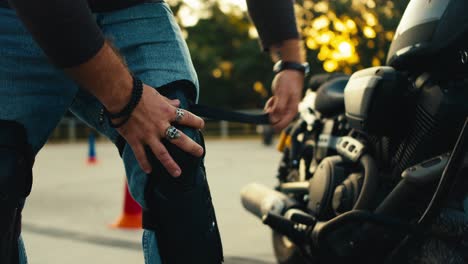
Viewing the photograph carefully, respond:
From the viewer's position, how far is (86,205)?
524cm

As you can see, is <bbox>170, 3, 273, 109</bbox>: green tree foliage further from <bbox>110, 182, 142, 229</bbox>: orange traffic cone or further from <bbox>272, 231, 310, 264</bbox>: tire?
<bbox>272, 231, 310, 264</bbox>: tire

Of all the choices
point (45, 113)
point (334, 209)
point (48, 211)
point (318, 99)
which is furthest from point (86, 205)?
point (45, 113)

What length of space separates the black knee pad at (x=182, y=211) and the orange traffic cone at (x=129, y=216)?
9.13 feet

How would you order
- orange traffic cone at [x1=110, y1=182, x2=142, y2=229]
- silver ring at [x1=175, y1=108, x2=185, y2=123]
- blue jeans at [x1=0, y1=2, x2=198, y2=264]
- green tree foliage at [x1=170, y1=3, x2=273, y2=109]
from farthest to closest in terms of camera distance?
green tree foliage at [x1=170, y1=3, x2=273, y2=109] < orange traffic cone at [x1=110, y1=182, x2=142, y2=229] < blue jeans at [x1=0, y1=2, x2=198, y2=264] < silver ring at [x1=175, y1=108, x2=185, y2=123]

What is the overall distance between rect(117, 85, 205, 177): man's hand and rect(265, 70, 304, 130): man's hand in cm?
50

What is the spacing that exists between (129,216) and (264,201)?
159 centimetres

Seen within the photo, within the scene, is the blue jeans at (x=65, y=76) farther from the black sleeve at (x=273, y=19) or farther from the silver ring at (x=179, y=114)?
the black sleeve at (x=273, y=19)

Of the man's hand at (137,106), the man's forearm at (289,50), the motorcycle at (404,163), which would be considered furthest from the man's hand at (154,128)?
the motorcycle at (404,163)

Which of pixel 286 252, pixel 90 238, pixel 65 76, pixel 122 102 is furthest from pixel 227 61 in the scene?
pixel 122 102

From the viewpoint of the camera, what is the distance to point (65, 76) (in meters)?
1.54

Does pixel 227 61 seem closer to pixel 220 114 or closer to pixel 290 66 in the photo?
pixel 290 66

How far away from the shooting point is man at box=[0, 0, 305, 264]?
1.20 m

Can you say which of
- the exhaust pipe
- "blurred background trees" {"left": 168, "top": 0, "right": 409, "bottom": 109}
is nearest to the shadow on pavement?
the exhaust pipe

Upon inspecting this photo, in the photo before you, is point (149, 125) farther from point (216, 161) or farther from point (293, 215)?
point (216, 161)
